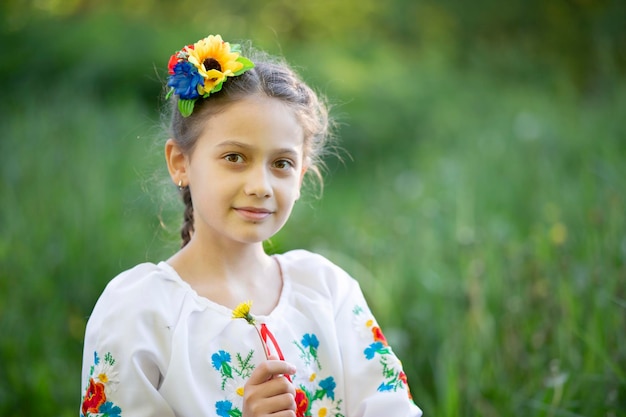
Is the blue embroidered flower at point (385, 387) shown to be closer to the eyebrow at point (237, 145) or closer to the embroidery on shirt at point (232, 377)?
the embroidery on shirt at point (232, 377)

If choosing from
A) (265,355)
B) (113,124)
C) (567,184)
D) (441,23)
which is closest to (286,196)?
(265,355)

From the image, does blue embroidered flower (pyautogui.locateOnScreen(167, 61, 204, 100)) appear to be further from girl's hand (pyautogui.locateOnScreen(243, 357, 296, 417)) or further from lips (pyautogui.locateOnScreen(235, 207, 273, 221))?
girl's hand (pyautogui.locateOnScreen(243, 357, 296, 417))

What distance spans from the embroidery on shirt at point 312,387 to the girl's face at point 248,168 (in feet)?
1.12

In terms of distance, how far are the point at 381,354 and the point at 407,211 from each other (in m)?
3.13

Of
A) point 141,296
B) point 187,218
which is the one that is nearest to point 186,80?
point 187,218

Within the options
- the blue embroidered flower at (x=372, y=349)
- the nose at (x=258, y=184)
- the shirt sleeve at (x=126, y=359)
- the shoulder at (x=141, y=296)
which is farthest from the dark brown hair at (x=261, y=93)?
the blue embroidered flower at (x=372, y=349)

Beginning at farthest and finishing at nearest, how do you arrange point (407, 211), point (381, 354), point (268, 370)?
point (407, 211) < point (381, 354) < point (268, 370)

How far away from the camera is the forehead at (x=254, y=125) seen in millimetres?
1951

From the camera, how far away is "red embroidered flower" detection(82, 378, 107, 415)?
186 centimetres

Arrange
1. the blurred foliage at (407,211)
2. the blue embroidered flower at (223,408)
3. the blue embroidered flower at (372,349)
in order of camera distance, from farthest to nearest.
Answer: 1. the blurred foliage at (407,211)
2. the blue embroidered flower at (372,349)
3. the blue embroidered flower at (223,408)

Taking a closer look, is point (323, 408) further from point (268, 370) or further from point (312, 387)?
point (268, 370)

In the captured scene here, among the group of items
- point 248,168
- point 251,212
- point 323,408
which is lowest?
point 323,408

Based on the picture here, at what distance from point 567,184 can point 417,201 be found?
108 centimetres

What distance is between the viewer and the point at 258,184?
6.30 feet
